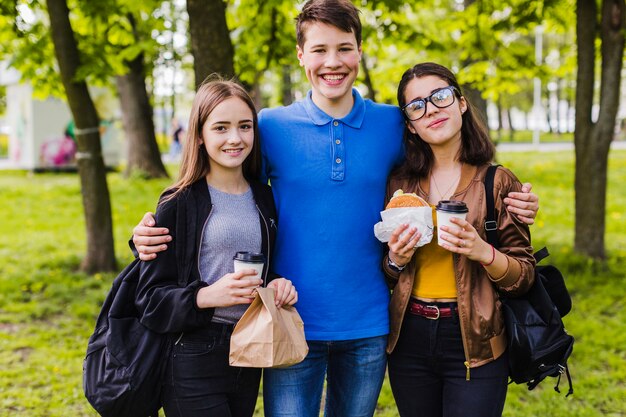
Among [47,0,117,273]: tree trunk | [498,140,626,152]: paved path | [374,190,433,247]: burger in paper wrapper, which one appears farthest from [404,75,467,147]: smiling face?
[498,140,626,152]: paved path

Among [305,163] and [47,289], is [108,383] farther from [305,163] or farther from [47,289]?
[47,289]

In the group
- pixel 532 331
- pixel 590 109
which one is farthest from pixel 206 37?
pixel 590 109

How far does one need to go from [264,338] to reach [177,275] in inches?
17.4

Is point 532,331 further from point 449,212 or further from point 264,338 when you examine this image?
point 264,338

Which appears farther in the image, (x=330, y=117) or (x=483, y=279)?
(x=330, y=117)

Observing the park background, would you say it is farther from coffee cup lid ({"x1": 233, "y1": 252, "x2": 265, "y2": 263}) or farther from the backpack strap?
coffee cup lid ({"x1": 233, "y1": 252, "x2": 265, "y2": 263})

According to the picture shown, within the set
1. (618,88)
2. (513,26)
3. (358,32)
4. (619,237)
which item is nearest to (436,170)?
(358,32)

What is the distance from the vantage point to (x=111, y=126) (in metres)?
20.8

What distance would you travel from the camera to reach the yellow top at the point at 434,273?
2.45 meters

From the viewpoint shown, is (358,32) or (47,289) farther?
(47,289)

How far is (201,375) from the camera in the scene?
2.31m

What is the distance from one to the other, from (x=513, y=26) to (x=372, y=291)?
19.2 feet

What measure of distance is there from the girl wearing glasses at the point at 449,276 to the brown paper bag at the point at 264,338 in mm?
523

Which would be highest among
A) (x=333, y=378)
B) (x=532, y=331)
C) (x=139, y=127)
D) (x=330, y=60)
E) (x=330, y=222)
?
(x=139, y=127)
